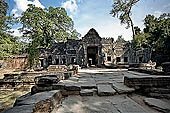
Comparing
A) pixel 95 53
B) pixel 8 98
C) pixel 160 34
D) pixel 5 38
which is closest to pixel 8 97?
pixel 8 98

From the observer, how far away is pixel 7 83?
9.80 metres

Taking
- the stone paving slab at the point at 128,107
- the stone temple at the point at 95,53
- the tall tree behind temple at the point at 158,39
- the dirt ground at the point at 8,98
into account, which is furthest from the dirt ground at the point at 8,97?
the tall tree behind temple at the point at 158,39

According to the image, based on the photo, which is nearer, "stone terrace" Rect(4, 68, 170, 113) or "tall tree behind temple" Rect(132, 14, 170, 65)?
"stone terrace" Rect(4, 68, 170, 113)

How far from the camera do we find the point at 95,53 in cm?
2367

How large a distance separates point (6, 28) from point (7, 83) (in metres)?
5.16

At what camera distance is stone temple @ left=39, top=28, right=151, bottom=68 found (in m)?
20.2

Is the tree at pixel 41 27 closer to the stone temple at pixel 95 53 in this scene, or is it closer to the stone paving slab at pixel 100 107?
the stone temple at pixel 95 53

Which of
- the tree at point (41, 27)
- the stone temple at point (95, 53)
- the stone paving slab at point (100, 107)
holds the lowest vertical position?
the stone paving slab at point (100, 107)

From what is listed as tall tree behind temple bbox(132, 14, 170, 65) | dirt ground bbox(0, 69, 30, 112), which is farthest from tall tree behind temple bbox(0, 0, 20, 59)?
tall tree behind temple bbox(132, 14, 170, 65)

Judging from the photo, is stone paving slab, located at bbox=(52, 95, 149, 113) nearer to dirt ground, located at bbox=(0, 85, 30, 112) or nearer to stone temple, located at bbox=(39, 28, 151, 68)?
dirt ground, located at bbox=(0, 85, 30, 112)

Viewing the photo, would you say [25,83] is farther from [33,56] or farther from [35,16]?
[35,16]

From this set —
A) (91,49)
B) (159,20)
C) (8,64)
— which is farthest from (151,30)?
(8,64)

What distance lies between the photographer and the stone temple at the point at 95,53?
2020 centimetres

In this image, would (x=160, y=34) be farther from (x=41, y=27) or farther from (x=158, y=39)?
(x=41, y=27)
